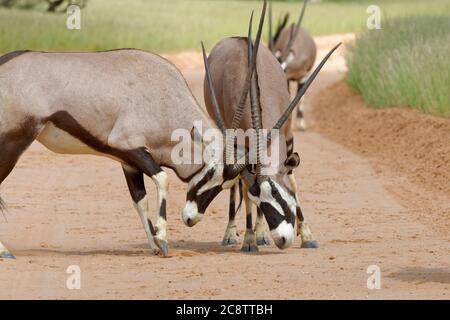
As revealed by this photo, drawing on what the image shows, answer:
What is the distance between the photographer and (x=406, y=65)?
17.4 metres

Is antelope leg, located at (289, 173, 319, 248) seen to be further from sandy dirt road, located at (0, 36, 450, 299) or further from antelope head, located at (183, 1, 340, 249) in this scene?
antelope head, located at (183, 1, 340, 249)

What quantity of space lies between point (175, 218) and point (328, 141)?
6.17m

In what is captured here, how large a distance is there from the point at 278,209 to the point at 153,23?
2750 centimetres

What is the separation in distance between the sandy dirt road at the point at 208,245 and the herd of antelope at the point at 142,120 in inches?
17.7

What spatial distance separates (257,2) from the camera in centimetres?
5462

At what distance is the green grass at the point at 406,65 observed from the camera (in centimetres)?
1611

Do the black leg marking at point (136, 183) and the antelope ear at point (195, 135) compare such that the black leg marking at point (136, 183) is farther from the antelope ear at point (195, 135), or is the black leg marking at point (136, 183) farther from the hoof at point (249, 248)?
the hoof at point (249, 248)

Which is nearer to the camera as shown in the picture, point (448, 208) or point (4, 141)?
point (4, 141)

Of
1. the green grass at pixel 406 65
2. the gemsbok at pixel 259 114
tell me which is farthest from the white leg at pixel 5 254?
the green grass at pixel 406 65
